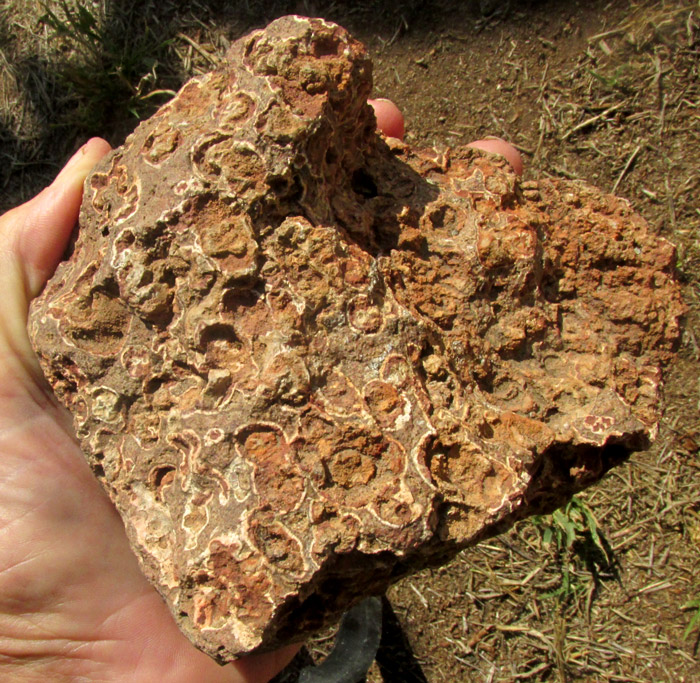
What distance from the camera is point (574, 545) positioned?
10.6 ft

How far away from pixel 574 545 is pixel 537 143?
6.41 feet

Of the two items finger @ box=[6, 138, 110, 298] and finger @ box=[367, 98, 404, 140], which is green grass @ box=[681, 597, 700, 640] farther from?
finger @ box=[6, 138, 110, 298]

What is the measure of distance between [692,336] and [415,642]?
6.36 feet

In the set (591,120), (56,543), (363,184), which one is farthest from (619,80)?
(56,543)

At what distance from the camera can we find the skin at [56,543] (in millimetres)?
2100

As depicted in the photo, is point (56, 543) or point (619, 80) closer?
point (56, 543)

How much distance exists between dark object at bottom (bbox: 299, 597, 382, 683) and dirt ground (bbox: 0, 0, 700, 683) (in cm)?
29

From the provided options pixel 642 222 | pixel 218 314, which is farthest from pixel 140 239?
pixel 642 222

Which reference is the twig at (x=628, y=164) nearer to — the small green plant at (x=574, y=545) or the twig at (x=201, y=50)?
the small green plant at (x=574, y=545)

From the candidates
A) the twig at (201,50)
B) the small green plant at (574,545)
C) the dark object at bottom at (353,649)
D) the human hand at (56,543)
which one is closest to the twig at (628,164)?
the small green plant at (574,545)

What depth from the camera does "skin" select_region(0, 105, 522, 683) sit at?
210cm

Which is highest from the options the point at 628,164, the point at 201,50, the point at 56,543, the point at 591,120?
the point at 201,50

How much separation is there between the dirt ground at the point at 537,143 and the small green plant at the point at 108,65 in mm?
11

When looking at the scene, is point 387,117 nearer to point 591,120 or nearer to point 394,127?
point 394,127
